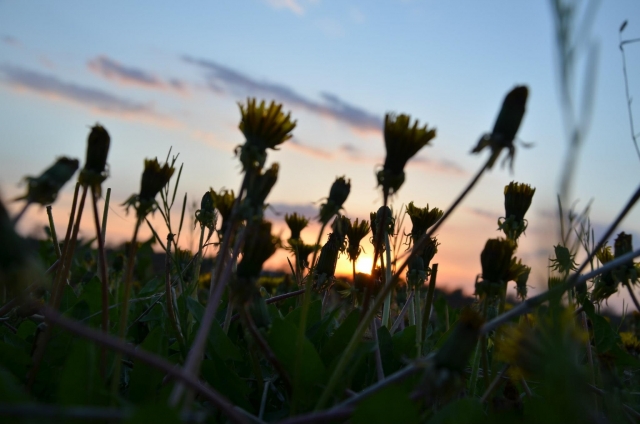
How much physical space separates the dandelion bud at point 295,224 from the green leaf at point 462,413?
1931 mm

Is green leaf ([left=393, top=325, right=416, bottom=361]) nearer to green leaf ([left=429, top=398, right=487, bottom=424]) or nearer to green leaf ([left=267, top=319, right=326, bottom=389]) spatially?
green leaf ([left=267, top=319, right=326, bottom=389])

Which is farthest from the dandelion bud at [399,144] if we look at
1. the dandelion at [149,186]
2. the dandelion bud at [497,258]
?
the dandelion at [149,186]

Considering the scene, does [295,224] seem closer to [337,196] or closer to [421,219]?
[421,219]

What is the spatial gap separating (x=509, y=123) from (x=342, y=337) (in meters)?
0.85

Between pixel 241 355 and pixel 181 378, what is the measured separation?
981mm

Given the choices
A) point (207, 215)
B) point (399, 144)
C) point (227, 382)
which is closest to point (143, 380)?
point (227, 382)

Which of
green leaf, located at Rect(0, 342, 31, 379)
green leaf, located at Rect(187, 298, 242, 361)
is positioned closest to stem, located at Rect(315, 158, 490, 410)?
green leaf, located at Rect(187, 298, 242, 361)

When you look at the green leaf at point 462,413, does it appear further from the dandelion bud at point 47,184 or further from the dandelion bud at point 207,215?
the dandelion bud at point 207,215

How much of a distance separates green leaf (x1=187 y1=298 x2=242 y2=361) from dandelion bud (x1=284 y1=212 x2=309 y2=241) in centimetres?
133

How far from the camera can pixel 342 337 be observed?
181 cm

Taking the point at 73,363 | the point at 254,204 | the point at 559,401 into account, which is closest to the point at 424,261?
the point at 254,204

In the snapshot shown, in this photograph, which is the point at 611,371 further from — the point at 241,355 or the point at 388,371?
the point at 241,355

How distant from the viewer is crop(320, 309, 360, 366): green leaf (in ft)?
5.94

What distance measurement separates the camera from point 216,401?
3.75 feet
